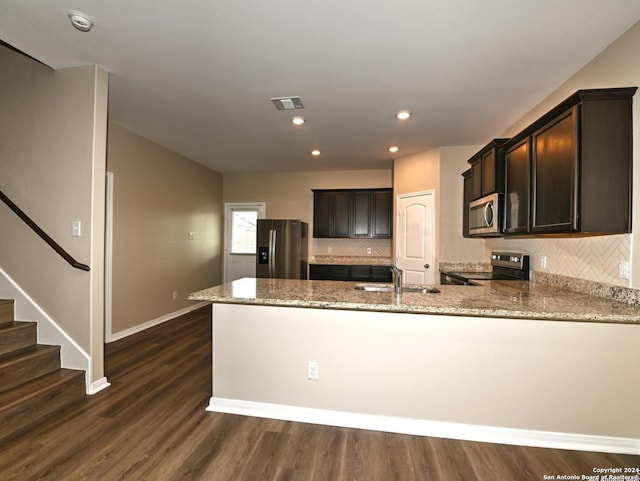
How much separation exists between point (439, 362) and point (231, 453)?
1414 mm

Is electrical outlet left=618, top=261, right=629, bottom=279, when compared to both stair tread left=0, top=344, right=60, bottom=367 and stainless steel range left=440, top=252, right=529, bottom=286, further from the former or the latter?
stair tread left=0, top=344, right=60, bottom=367

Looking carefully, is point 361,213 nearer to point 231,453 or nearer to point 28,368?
point 231,453

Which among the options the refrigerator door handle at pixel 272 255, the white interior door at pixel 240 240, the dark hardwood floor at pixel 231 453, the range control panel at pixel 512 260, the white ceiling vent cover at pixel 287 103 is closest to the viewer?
the dark hardwood floor at pixel 231 453

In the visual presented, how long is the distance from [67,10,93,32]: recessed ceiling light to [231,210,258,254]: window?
4.60 metres

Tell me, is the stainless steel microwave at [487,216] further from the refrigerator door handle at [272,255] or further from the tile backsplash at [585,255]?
the refrigerator door handle at [272,255]

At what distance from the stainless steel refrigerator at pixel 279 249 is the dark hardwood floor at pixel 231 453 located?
3256 millimetres

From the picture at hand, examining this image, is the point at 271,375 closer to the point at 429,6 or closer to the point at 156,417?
the point at 156,417

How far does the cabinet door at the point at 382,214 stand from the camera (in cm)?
569

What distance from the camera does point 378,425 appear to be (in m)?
2.13

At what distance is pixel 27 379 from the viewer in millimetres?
2373

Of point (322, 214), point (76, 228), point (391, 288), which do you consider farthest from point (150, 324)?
point (391, 288)

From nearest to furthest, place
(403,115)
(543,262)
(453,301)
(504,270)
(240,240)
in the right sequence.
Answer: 1. (453,301)
2. (543,262)
3. (403,115)
4. (504,270)
5. (240,240)

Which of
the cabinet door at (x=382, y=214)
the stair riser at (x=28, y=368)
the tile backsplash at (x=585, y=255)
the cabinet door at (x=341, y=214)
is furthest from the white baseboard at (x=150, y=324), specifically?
the tile backsplash at (x=585, y=255)

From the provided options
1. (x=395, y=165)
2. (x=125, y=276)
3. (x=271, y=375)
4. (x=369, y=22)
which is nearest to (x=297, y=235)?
(x=395, y=165)
